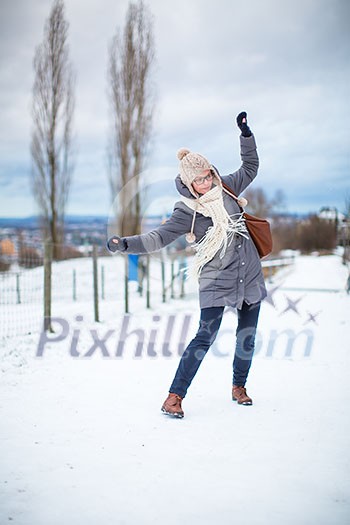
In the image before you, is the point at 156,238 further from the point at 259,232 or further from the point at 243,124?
the point at 243,124

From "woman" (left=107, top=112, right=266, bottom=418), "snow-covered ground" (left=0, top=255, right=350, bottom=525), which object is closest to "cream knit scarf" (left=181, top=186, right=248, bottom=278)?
"woman" (left=107, top=112, right=266, bottom=418)

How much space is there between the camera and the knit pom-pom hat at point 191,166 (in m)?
2.65

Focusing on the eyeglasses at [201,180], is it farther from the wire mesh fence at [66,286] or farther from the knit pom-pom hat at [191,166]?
the wire mesh fence at [66,286]

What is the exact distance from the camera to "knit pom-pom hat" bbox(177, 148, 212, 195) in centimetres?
265

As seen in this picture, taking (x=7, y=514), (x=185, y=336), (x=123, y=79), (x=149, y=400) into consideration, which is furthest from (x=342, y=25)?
(x=7, y=514)

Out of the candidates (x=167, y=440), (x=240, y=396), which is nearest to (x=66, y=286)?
(x=240, y=396)

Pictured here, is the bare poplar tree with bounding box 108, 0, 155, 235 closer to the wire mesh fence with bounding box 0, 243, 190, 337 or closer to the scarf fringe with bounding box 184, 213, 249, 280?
the wire mesh fence with bounding box 0, 243, 190, 337

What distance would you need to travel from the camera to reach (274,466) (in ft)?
6.70

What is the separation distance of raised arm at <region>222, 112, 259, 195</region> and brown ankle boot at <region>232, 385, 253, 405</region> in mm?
1290

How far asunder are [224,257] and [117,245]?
0.67 m

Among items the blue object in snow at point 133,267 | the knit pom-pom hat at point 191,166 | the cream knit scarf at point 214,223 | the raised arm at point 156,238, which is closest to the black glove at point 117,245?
the raised arm at point 156,238

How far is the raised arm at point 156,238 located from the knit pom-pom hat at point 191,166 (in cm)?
18

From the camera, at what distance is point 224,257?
2771mm

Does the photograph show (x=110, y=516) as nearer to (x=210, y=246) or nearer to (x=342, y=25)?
(x=210, y=246)
